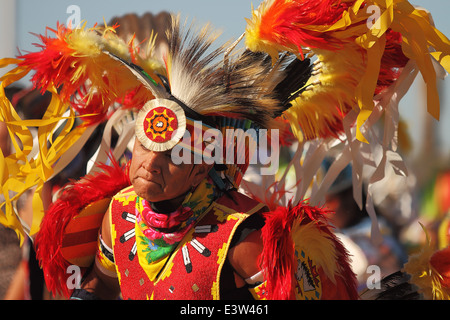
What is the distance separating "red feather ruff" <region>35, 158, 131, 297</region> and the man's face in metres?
0.35

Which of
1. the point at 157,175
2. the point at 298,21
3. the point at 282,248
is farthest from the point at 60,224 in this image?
the point at 298,21

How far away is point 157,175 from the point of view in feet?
5.36

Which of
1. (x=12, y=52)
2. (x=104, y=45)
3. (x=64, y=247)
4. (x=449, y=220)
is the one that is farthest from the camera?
(x=12, y=52)

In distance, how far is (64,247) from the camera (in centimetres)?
187

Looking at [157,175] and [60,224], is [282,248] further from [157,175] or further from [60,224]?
[60,224]

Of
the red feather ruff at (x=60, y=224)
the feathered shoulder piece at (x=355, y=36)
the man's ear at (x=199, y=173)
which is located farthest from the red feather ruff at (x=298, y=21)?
the red feather ruff at (x=60, y=224)

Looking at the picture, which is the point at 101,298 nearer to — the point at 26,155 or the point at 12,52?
the point at 26,155

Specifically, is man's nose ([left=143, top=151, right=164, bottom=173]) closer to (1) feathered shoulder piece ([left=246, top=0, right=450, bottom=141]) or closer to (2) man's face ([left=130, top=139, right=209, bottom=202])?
(2) man's face ([left=130, top=139, right=209, bottom=202])

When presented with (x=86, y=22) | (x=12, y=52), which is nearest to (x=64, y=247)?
(x=86, y=22)

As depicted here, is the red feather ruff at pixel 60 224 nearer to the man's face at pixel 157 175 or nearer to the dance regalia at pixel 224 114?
the dance regalia at pixel 224 114

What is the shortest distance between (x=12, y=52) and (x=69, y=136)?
4.05ft

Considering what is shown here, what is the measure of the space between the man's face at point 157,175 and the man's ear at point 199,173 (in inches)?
1.2

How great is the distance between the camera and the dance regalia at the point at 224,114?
5.18ft

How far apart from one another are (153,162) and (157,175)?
0.04m
